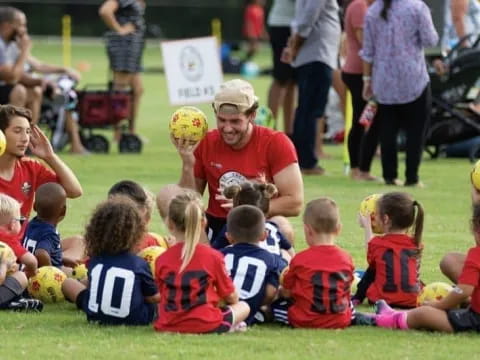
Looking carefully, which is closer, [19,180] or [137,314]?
[137,314]

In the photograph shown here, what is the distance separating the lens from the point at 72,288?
28.0 ft

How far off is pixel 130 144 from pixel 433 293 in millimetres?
10498

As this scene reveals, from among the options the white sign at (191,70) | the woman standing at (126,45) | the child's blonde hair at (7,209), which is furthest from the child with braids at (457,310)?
the white sign at (191,70)

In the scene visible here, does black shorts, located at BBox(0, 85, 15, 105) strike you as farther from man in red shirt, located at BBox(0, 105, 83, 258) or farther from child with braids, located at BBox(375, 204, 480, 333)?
child with braids, located at BBox(375, 204, 480, 333)

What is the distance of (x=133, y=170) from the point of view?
52.6 ft

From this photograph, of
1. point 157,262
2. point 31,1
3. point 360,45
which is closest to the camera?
point 157,262

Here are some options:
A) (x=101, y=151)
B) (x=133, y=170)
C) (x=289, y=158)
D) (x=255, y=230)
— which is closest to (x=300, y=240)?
(x=289, y=158)

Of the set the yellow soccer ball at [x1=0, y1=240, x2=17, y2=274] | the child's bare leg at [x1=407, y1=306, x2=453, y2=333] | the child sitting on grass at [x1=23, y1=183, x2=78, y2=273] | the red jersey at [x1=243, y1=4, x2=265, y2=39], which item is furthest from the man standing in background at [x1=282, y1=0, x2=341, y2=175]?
the red jersey at [x1=243, y1=4, x2=265, y2=39]

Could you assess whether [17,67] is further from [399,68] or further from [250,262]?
[250,262]

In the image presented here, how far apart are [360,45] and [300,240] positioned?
4.47m

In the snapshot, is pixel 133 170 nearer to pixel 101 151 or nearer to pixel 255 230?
Result: pixel 101 151

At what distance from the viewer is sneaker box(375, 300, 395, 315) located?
8031mm

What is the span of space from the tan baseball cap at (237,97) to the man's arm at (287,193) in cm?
51

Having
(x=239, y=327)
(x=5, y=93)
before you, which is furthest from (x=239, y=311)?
(x=5, y=93)
